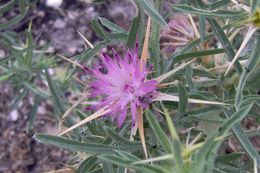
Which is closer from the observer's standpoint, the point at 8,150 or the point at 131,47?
the point at 131,47

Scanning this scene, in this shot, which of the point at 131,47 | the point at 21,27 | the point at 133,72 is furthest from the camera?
the point at 21,27

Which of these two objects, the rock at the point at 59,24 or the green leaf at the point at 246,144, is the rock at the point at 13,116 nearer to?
the rock at the point at 59,24

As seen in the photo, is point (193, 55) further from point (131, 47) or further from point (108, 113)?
point (108, 113)

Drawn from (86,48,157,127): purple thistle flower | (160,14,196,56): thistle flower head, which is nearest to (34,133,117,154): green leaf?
(86,48,157,127): purple thistle flower

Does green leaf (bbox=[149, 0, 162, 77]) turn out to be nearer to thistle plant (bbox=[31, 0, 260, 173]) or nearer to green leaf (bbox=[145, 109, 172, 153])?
thistle plant (bbox=[31, 0, 260, 173])

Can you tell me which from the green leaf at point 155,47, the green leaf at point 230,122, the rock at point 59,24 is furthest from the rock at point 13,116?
the green leaf at point 230,122

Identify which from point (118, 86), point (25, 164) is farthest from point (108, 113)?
point (25, 164)

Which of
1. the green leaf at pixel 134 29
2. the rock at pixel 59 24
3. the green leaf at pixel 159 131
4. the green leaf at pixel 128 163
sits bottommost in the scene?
the green leaf at pixel 128 163

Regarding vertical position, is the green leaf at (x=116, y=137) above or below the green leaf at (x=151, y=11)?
below
